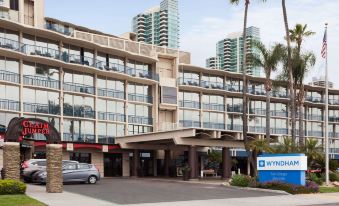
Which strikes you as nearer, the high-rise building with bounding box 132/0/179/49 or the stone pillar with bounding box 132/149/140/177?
the stone pillar with bounding box 132/149/140/177

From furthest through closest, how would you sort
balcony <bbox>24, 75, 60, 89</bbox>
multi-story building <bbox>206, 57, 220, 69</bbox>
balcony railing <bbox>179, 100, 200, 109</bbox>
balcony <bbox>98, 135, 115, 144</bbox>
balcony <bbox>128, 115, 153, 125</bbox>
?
multi-story building <bbox>206, 57, 220, 69</bbox>, balcony railing <bbox>179, 100, 200, 109</bbox>, balcony <bbox>128, 115, 153, 125</bbox>, balcony <bbox>98, 135, 115, 144</bbox>, balcony <bbox>24, 75, 60, 89</bbox>

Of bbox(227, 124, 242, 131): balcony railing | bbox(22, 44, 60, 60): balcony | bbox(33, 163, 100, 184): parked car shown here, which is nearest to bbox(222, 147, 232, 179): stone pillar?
bbox(33, 163, 100, 184): parked car

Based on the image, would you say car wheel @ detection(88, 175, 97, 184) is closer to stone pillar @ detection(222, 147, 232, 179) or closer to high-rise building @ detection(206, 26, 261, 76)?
stone pillar @ detection(222, 147, 232, 179)

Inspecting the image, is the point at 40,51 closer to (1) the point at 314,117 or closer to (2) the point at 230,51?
(1) the point at 314,117

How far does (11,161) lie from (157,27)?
9987 cm

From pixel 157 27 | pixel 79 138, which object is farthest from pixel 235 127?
pixel 157 27

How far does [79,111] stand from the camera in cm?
5153

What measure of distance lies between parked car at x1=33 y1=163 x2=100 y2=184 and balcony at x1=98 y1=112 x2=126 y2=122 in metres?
19.2

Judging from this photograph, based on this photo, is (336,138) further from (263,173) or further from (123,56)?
(263,173)

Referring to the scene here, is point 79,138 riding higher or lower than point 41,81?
lower

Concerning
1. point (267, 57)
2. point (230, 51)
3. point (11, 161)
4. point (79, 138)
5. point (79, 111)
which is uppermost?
point (230, 51)

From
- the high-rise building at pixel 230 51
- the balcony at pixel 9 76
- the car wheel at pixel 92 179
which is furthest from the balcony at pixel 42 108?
the high-rise building at pixel 230 51

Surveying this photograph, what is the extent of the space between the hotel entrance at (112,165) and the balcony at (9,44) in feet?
47.6

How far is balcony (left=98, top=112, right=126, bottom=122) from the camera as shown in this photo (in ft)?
175
